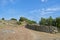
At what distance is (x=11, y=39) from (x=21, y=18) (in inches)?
1375

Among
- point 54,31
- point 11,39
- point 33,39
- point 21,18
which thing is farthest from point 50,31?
→ point 21,18

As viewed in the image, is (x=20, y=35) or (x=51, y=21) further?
(x=51, y=21)

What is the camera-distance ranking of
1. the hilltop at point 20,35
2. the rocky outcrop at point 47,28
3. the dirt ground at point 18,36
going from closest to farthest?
the dirt ground at point 18,36 → the hilltop at point 20,35 → the rocky outcrop at point 47,28

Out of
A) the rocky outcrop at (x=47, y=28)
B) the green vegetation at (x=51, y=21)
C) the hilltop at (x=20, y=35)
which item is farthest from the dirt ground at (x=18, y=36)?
the green vegetation at (x=51, y=21)

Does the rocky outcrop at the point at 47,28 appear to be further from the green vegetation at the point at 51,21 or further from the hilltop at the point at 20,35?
the green vegetation at the point at 51,21

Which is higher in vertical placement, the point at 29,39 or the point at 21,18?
the point at 21,18

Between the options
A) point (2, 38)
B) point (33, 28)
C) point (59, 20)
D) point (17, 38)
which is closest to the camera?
point (2, 38)

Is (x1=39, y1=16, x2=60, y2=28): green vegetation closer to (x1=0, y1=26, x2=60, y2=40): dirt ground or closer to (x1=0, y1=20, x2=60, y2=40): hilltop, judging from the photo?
(x1=0, y1=20, x2=60, y2=40): hilltop

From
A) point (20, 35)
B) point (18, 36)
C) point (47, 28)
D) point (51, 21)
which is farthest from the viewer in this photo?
point (51, 21)

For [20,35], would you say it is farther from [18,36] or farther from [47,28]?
[47,28]

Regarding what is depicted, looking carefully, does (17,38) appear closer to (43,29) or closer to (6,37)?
(6,37)

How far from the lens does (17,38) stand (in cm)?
2542

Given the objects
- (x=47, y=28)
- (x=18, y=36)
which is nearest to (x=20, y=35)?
(x=18, y=36)

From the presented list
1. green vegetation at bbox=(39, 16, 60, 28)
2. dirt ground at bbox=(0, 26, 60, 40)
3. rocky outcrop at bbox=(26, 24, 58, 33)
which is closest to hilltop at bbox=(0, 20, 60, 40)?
dirt ground at bbox=(0, 26, 60, 40)
